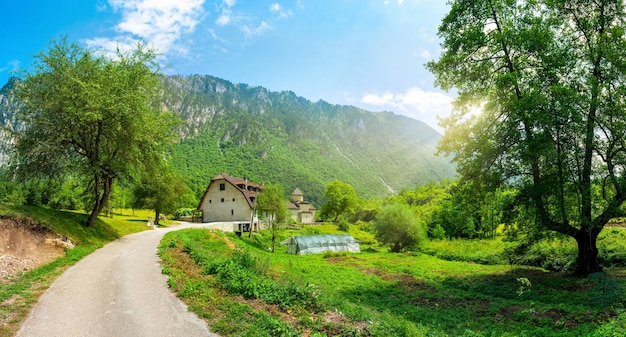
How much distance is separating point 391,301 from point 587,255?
447 inches

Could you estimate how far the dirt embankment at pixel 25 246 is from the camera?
13.5m

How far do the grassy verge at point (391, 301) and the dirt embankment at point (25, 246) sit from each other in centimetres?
515

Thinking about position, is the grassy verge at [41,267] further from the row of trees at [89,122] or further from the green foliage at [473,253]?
the green foliage at [473,253]

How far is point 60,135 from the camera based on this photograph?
69.7 feet

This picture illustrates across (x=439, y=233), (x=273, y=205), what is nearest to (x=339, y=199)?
(x=439, y=233)

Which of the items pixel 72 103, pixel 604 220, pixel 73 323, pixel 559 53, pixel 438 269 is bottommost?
pixel 438 269

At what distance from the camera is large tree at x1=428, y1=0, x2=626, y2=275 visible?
15.8 metres

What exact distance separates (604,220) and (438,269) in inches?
536

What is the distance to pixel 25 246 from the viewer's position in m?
15.5

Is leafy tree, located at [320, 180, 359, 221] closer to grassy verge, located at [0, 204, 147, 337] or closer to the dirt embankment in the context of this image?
grassy verge, located at [0, 204, 147, 337]

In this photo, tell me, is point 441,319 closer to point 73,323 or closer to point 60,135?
point 73,323

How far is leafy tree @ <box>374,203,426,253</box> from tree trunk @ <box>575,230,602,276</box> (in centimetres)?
2701

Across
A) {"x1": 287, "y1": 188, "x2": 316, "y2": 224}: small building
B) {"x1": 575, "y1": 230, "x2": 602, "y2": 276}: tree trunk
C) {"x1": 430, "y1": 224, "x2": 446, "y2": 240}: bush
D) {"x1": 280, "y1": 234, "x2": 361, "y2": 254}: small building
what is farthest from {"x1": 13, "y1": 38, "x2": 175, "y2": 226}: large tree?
{"x1": 287, "y1": 188, "x2": 316, "y2": 224}: small building

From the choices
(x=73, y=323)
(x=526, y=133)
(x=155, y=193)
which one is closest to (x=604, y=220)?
(x=526, y=133)
